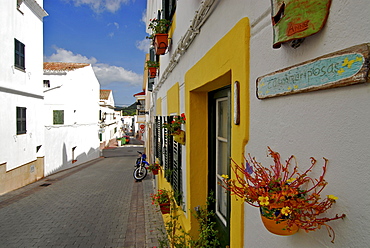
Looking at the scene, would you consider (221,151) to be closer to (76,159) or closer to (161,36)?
(161,36)

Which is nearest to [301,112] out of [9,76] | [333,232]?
[333,232]

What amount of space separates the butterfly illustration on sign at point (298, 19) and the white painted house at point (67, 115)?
48.9 feet

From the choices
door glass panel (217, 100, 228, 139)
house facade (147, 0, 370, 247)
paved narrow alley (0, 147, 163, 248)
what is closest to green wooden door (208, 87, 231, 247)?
door glass panel (217, 100, 228, 139)

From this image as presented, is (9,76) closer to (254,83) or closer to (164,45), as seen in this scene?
(164,45)

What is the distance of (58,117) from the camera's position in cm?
1722

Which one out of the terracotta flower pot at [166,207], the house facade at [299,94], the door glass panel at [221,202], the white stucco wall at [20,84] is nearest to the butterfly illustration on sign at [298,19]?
the house facade at [299,94]

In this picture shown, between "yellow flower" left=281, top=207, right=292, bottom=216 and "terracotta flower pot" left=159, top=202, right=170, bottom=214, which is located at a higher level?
"yellow flower" left=281, top=207, right=292, bottom=216

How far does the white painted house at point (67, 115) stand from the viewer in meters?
15.1

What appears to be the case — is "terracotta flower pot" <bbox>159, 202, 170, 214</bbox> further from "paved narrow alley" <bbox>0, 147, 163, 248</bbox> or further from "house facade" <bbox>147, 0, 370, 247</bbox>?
"house facade" <bbox>147, 0, 370, 247</bbox>

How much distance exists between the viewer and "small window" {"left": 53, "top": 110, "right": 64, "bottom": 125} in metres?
17.0

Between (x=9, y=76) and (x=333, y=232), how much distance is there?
38.8ft

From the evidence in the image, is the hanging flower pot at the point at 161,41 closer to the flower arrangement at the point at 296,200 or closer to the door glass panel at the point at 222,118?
the door glass panel at the point at 222,118

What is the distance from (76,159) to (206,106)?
19036 mm

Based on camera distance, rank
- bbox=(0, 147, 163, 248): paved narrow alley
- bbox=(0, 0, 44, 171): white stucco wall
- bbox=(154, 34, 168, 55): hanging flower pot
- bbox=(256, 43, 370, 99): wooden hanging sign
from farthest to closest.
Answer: bbox=(0, 0, 44, 171): white stucco wall → bbox=(0, 147, 163, 248): paved narrow alley → bbox=(154, 34, 168, 55): hanging flower pot → bbox=(256, 43, 370, 99): wooden hanging sign
